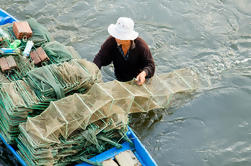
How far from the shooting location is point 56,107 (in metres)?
4.21

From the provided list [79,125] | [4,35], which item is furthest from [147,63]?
[4,35]

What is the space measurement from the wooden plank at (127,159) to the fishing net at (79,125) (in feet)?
0.83

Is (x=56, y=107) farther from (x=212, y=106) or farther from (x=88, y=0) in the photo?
(x=88, y=0)

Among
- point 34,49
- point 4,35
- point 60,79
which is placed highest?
point 4,35

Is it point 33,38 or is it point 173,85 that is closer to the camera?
point 33,38

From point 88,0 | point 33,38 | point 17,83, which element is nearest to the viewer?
point 17,83

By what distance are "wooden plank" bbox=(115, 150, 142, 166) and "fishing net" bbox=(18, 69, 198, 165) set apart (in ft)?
0.83

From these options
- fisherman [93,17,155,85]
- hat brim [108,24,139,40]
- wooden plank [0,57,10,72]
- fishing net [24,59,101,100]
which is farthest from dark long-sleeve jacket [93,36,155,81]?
wooden plank [0,57,10,72]

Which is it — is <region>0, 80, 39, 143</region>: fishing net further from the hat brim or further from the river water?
the river water

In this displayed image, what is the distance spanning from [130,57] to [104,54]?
1.69 feet

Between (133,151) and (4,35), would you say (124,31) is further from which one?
(4,35)

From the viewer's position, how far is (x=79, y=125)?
422cm

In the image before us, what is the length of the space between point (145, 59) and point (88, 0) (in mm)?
4887

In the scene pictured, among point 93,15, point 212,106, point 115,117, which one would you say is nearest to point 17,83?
point 115,117
